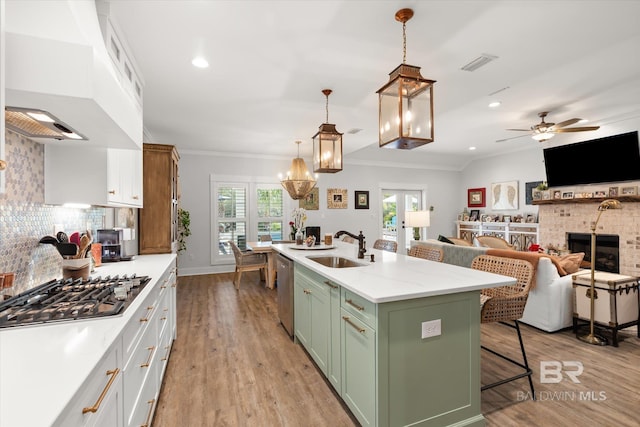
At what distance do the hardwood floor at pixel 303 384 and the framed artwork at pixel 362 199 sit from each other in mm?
4863

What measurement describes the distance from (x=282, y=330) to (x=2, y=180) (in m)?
2.90

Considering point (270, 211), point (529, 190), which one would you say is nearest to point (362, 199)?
point (270, 211)

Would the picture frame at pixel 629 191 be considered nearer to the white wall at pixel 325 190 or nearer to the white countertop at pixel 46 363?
the white wall at pixel 325 190

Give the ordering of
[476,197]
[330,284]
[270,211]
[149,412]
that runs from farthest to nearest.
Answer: [476,197] → [270,211] → [330,284] → [149,412]

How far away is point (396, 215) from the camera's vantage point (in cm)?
858

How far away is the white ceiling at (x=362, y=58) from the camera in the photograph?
2.15m

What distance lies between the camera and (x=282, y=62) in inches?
112

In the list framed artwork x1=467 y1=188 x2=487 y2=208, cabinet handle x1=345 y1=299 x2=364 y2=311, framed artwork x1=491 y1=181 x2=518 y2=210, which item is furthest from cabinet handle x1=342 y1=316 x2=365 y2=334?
framed artwork x1=467 y1=188 x2=487 y2=208

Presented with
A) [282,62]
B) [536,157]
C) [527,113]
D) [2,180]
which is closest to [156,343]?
[2,180]

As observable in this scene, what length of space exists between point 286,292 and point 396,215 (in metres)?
5.93

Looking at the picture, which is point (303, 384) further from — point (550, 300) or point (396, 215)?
point (396, 215)

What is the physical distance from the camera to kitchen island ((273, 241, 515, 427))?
162 centimetres

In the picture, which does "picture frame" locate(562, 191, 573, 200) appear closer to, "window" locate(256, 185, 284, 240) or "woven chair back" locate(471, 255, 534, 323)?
"woven chair back" locate(471, 255, 534, 323)

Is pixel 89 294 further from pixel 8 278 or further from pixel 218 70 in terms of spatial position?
pixel 218 70
